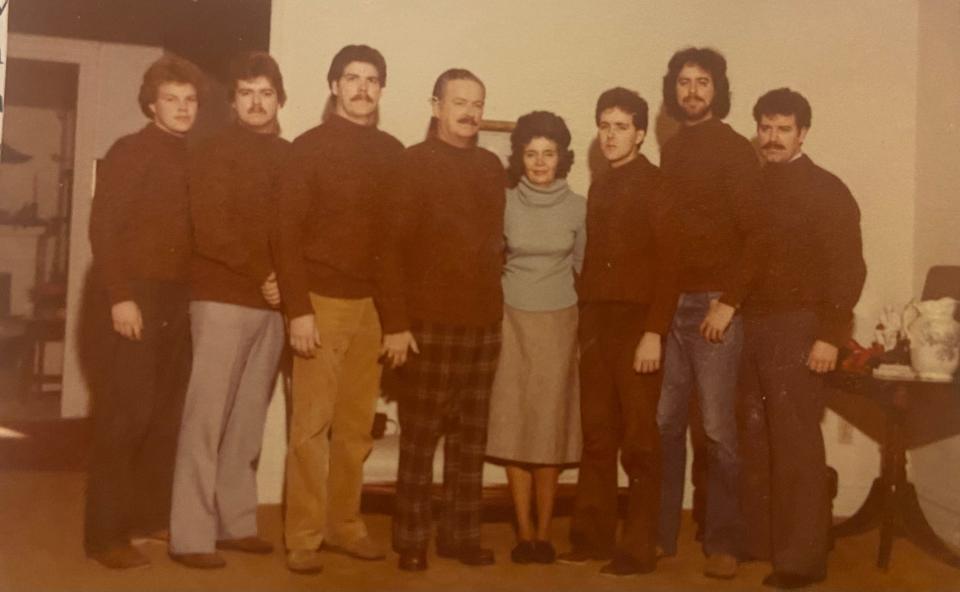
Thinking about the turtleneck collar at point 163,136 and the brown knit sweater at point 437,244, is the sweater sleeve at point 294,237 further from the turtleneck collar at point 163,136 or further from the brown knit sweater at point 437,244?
the turtleneck collar at point 163,136

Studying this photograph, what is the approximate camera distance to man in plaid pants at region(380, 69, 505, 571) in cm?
238

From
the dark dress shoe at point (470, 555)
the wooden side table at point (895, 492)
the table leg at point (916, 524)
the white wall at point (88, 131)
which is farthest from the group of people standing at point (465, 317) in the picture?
the white wall at point (88, 131)

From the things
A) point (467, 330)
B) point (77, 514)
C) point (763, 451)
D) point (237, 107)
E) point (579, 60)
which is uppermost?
point (579, 60)

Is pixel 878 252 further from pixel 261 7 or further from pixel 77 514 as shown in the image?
pixel 77 514

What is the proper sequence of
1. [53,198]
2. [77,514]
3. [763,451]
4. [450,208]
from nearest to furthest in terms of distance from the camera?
[450,208] → [763,451] → [77,514] → [53,198]

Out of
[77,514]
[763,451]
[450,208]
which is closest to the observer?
[450,208]

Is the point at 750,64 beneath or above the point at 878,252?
above

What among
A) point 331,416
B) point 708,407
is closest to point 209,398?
point 331,416

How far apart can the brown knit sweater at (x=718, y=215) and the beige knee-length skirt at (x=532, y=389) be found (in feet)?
1.20

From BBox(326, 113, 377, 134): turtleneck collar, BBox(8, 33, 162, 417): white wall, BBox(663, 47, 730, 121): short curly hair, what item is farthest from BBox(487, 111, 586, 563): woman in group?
BBox(8, 33, 162, 417): white wall

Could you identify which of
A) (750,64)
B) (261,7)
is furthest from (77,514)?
(750,64)

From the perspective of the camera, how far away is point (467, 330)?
7.88 feet

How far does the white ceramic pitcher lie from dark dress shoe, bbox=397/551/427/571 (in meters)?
1.51

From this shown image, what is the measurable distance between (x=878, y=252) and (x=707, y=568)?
3.97 ft
